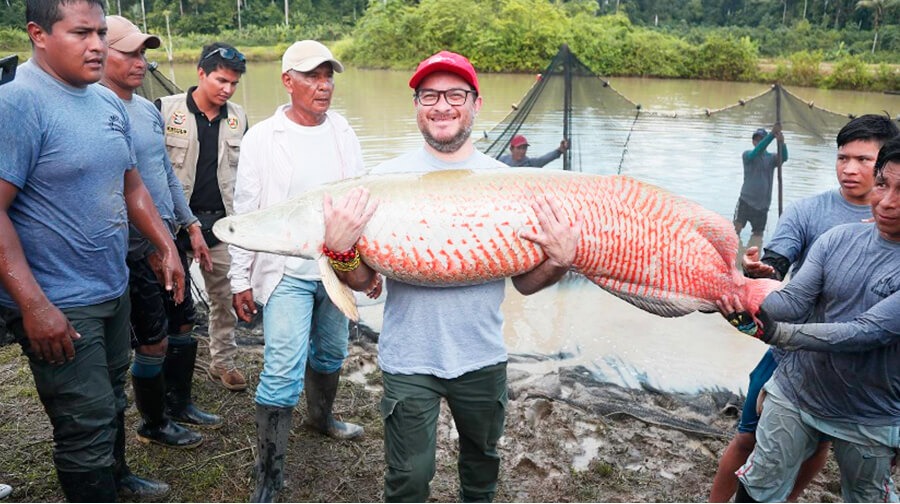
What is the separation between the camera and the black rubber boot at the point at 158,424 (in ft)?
10.8

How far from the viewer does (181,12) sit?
175 feet

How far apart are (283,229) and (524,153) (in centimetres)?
444

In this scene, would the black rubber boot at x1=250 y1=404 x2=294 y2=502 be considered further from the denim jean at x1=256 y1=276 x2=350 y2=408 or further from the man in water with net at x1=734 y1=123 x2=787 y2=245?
the man in water with net at x1=734 y1=123 x2=787 y2=245

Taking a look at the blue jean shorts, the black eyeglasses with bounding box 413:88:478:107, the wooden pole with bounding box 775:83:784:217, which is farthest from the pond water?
the black eyeglasses with bounding box 413:88:478:107

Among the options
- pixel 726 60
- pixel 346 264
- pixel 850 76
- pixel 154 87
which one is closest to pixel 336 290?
pixel 346 264

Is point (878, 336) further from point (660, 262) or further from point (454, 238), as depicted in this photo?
point (454, 238)

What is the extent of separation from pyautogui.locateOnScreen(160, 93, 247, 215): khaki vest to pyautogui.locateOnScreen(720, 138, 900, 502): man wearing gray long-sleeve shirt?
9.56 ft

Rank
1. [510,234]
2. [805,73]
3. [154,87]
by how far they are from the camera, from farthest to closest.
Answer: [805,73] < [154,87] < [510,234]

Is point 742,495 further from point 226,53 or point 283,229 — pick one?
point 226,53

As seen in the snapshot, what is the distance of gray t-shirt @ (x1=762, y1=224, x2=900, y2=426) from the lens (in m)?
2.20

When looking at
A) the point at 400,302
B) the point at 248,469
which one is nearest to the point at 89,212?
the point at 400,302

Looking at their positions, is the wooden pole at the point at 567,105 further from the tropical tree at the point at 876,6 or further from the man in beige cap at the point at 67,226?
the tropical tree at the point at 876,6

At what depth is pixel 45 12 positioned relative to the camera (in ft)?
7.18

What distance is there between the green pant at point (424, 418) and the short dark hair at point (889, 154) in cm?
150
